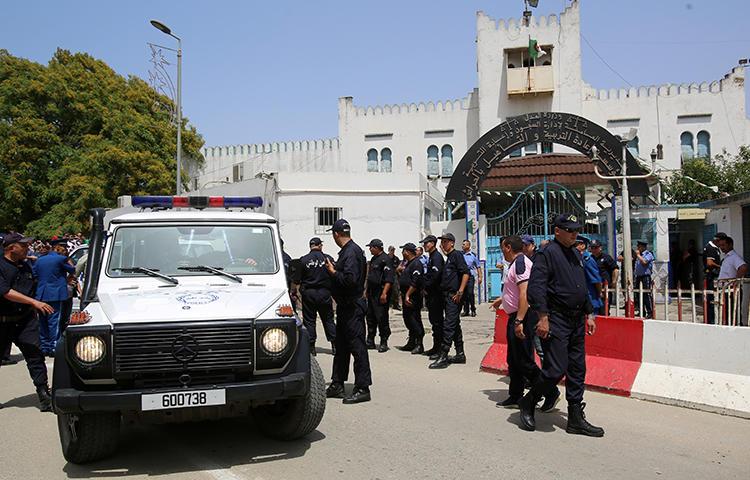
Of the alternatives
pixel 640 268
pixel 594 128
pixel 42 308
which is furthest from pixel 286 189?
pixel 42 308

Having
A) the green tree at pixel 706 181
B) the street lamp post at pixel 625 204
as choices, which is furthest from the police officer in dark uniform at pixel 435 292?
the green tree at pixel 706 181

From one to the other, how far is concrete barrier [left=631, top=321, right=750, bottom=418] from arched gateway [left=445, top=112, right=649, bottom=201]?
12.0 metres

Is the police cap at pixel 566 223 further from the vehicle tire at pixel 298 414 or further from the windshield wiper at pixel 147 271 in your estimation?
the windshield wiper at pixel 147 271

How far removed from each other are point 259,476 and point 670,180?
3309 centimetres

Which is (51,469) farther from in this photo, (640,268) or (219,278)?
(640,268)

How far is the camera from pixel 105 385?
191 inches

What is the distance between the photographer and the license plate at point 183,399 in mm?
4742

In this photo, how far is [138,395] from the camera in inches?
186

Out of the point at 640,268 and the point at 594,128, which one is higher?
the point at 594,128

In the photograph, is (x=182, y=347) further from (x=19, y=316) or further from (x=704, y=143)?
(x=704, y=143)

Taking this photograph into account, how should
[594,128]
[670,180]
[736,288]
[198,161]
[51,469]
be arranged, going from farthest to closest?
[198,161] → [670,180] → [594,128] → [736,288] → [51,469]

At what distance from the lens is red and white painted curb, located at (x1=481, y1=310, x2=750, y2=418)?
689cm

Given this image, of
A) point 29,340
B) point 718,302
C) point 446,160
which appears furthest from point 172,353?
point 446,160

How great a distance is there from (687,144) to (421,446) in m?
36.8
